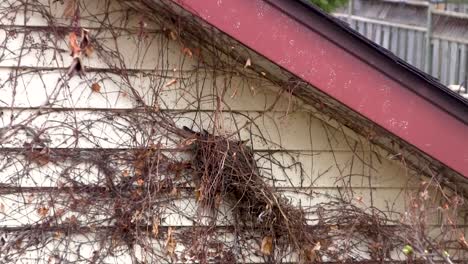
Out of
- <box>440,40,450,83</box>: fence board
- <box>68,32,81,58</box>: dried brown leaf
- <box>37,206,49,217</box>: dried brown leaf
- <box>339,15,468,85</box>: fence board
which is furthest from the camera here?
<box>440,40,450,83</box>: fence board

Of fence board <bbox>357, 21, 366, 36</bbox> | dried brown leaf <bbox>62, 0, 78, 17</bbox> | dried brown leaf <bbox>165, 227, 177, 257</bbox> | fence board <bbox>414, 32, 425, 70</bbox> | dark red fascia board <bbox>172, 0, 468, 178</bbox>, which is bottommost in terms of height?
dried brown leaf <bbox>165, 227, 177, 257</bbox>

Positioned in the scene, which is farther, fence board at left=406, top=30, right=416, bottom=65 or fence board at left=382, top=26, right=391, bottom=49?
fence board at left=382, top=26, right=391, bottom=49

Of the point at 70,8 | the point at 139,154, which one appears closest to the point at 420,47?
the point at 139,154

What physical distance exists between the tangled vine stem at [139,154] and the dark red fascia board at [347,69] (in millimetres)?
474

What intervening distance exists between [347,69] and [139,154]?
1230 mm

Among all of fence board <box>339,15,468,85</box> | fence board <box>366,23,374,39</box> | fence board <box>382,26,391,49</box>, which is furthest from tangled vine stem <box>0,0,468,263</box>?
fence board <box>366,23,374,39</box>

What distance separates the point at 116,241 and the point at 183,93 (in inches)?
33.6

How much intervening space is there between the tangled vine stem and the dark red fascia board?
47 centimetres

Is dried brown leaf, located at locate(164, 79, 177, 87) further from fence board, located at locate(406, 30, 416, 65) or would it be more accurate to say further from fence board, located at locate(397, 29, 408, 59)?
fence board, located at locate(397, 29, 408, 59)

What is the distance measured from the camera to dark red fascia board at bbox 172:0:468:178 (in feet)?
11.6

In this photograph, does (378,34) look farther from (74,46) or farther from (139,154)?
(74,46)

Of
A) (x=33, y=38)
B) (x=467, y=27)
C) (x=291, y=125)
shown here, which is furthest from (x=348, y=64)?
(x=467, y=27)

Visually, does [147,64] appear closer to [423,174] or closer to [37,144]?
[37,144]

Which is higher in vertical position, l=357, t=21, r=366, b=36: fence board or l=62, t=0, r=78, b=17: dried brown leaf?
l=357, t=21, r=366, b=36: fence board
